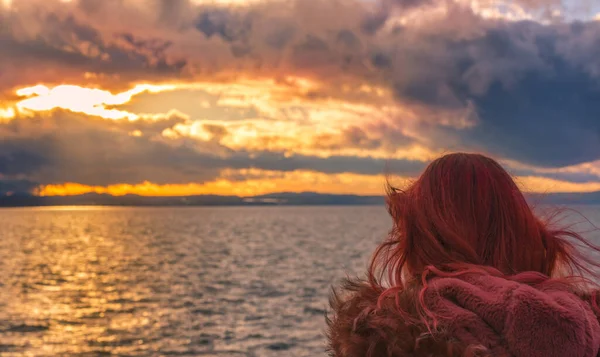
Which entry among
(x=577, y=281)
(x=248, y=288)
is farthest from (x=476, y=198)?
(x=248, y=288)

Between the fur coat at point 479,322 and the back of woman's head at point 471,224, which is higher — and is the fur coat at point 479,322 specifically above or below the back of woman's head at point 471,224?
below

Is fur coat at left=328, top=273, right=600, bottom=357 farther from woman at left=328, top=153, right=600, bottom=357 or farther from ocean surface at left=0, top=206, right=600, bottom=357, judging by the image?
ocean surface at left=0, top=206, right=600, bottom=357

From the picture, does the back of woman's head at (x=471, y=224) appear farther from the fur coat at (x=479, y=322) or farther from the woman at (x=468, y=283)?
the fur coat at (x=479, y=322)

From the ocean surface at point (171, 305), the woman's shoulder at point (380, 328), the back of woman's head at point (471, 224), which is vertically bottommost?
the ocean surface at point (171, 305)

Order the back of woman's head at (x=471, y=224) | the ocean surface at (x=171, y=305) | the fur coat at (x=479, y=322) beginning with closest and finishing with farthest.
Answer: the fur coat at (x=479, y=322)
the back of woman's head at (x=471, y=224)
the ocean surface at (x=171, y=305)

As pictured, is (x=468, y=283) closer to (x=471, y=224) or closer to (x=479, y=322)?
(x=479, y=322)

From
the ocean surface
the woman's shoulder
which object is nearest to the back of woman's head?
the woman's shoulder

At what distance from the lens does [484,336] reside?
2311 mm

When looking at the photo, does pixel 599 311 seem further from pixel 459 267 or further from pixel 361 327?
pixel 361 327

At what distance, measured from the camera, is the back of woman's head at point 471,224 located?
2.72 metres

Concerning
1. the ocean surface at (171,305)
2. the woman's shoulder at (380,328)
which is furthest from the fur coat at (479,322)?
the ocean surface at (171,305)

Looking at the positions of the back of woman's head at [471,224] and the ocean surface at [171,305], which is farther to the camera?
the ocean surface at [171,305]

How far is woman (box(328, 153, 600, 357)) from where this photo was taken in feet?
7.50

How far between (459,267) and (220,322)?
73.5ft
